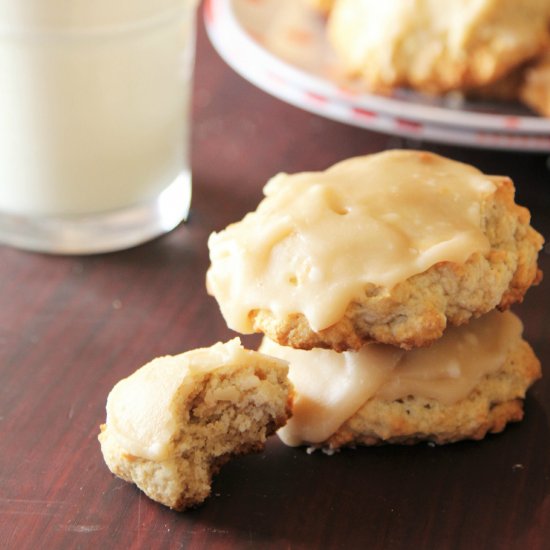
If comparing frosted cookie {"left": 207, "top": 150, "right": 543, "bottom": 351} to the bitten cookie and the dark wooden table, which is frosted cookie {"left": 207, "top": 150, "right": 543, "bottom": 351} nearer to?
the dark wooden table

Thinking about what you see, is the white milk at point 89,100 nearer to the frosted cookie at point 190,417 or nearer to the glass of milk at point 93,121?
the glass of milk at point 93,121

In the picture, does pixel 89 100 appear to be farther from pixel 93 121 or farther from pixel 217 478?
pixel 217 478

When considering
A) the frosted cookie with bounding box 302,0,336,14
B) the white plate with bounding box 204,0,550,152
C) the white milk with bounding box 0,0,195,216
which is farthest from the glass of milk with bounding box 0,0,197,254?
the frosted cookie with bounding box 302,0,336,14

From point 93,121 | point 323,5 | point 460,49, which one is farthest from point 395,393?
point 323,5

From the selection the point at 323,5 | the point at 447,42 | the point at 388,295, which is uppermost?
the point at 388,295

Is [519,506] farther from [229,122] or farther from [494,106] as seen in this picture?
[229,122]

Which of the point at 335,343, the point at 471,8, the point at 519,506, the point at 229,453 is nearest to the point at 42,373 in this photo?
the point at 229,453
